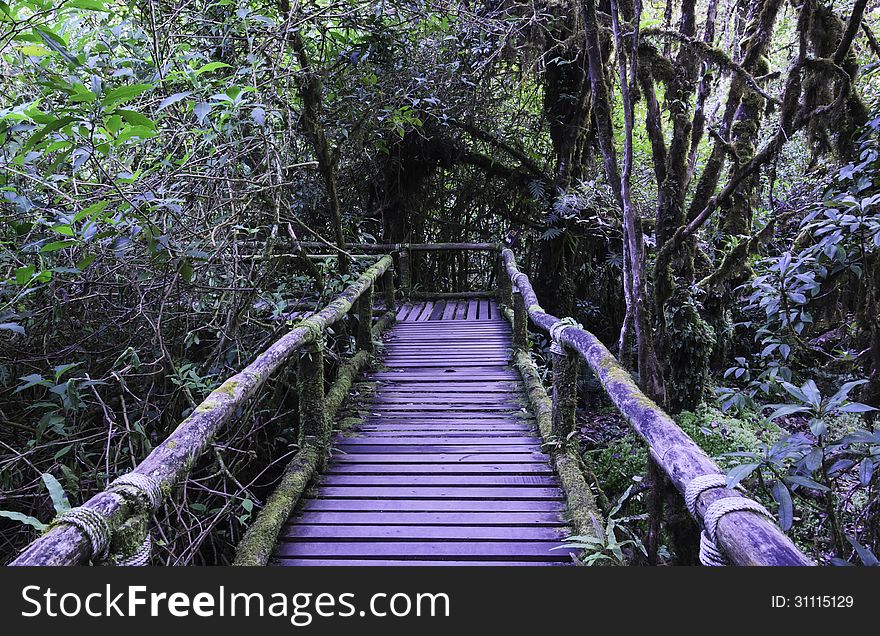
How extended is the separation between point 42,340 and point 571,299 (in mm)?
7658

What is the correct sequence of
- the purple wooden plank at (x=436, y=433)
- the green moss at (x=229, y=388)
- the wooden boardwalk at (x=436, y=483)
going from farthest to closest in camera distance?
the purple wooden plank at (x=436, y=433), the wooden boardwalk at (x=436, y=483), the green moss at (x=229, y=388)

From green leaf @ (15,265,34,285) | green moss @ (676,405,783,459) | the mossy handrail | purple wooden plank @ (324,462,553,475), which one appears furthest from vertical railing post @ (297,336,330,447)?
green moss @ (676,405,783,459)

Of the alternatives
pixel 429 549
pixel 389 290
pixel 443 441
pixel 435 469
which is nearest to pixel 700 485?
pixel 429 549

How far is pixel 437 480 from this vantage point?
11.7 feet

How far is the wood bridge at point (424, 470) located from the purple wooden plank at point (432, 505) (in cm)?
1

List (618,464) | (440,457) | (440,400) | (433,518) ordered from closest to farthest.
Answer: (433,518)
(440,457)
(440,400)
(618,464)

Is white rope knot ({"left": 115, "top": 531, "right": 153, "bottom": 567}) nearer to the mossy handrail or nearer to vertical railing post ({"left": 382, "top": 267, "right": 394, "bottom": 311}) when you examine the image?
the mossy handrail

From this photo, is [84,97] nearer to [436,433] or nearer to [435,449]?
[435,449]

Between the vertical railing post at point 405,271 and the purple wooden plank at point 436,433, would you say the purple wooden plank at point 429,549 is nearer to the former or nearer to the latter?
the purple wooden plank at point 436,433

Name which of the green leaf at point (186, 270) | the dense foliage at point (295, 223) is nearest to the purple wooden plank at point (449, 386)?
the dense foliage at point (295, 223)

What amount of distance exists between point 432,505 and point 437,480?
318mm

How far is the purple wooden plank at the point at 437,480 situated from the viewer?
11.5 feet
